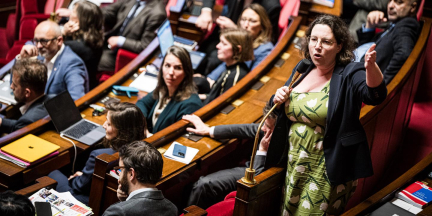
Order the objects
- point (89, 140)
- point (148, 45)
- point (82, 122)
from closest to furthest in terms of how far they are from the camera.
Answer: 1. point (89, 140)
2. point (82, 122)
3. point (148, 45)

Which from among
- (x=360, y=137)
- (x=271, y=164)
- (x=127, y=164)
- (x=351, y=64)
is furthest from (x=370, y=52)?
(x=127, y=164)

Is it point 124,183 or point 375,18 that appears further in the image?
point 375,18

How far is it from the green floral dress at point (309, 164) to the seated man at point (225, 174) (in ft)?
0.67

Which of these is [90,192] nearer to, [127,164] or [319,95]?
[127,164]

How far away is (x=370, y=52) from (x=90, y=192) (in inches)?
42.1

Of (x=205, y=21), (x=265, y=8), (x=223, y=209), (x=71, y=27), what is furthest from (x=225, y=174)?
(x=71, y=27)

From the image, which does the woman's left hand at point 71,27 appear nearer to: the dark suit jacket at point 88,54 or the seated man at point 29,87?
the dark suit jacket at point 88,54

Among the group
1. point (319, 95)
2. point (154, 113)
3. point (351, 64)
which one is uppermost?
point (351, 64)

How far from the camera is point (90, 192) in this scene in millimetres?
1816

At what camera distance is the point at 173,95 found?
2.31 m

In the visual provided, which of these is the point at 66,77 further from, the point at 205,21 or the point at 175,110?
the point at 205,21

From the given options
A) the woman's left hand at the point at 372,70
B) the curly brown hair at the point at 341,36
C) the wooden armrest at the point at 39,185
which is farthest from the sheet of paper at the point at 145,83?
the woman's left hand at the point at 372,70

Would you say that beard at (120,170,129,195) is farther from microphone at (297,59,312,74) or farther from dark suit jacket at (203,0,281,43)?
dark suit jacket at (203,0,281,43)

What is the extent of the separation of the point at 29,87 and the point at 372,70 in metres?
1.61
